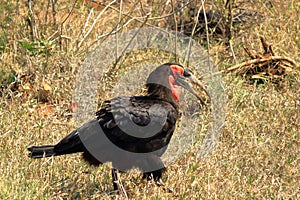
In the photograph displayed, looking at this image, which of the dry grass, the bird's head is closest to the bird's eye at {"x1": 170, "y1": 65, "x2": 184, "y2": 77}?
the bird's head

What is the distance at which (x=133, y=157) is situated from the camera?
14.8 feet

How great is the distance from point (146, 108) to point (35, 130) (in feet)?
4.59

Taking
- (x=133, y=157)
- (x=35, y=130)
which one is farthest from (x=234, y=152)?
(x=35, y=130)

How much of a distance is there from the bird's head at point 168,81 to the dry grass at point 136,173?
590 mm

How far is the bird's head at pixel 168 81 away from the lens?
16.0ft

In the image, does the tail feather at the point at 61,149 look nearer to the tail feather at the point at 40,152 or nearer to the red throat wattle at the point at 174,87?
the tail feather at the point at 40,152

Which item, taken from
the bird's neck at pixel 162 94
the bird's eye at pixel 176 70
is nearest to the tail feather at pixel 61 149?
the bird's neck at pixel 162 94

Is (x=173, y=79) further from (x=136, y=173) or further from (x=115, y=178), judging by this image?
(x=115, y=178)

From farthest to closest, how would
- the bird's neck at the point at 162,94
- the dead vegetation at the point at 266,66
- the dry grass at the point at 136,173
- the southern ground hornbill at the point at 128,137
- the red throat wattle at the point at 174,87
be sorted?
the dead vegetation at the point at 266,66, the red throat wattle at the point at 174,87, the bird's neck at the point at 162,94, the dry grass at the point at 136,173, the southern ground hornbill at the point at 128,137

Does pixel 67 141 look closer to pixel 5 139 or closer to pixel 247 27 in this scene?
pixel 5 139

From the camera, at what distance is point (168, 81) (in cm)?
494

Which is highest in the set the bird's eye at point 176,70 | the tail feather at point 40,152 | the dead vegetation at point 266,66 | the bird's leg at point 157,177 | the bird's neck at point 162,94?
the bird's eye at point 176,70

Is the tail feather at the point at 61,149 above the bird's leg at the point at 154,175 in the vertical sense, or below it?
above

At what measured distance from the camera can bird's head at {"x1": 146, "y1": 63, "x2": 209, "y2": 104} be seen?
16.0 feet
